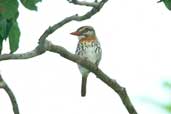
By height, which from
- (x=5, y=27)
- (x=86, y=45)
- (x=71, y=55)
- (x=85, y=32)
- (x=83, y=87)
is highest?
(x=5, y=27)

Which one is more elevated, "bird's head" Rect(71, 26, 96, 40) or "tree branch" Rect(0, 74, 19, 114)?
"bird's head" Rect(71, 26, 96, 40)

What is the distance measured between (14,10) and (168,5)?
841 millimetres

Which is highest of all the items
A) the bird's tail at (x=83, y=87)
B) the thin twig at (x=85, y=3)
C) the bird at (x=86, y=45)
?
the thin twig at (x=85, y=3)

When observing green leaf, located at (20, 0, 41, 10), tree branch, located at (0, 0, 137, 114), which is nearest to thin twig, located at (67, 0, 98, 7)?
tree branch, located at (0, 0, 137, 114)

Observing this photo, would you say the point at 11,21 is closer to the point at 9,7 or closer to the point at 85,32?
the point at 9,7

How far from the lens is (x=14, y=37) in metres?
3.07

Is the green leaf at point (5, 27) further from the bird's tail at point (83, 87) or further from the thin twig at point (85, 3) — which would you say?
the bird's tail at point (83, 87)

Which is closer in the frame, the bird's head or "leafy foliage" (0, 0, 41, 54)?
"leafy foliage" (0, 0, 41, 54)

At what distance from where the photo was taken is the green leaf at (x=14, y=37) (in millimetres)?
3057

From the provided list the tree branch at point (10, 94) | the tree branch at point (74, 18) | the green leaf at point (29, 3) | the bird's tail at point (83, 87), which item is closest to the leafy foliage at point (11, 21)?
the green leaf at point (29, 3)

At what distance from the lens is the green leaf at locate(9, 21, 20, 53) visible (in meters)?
3.06

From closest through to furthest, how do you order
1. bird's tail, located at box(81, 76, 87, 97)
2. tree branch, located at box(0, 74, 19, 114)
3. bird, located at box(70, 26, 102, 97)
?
1. tree branch, located at box(0, 74, 19, 114)
2. bird, located at box(70, 26, 102, 97)
3. bird's tail, located at box(81, 76, 87, 97)

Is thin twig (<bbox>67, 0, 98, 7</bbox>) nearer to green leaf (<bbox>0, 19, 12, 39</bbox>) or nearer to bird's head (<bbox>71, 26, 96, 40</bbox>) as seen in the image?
green leaf (<bbox>0, 19, 12, 39</bbox>)

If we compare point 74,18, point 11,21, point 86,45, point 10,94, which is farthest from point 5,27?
point 86,45
